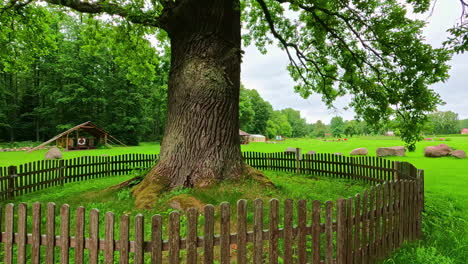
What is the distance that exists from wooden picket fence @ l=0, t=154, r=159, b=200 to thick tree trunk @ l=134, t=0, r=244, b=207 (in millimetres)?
2307

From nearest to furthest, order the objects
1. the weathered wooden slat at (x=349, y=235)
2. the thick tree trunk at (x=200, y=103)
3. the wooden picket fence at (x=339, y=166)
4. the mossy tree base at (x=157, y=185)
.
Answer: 1. the weathered wooden slat at (x=349, y=235)
2. the mossy tree base at (x=157, y=185)
3. the thick tree trunk at (x=200, y=103)
4. the wooden picket fence at (x=339, y=166)

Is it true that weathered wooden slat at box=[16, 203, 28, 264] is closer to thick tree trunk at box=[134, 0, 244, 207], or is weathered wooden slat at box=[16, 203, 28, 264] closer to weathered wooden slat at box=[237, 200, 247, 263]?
A: weathered wooden slat at box=[237, 200, 247, 263]

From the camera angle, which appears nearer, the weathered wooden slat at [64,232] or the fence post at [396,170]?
the weathered wooden slat at [64,232]

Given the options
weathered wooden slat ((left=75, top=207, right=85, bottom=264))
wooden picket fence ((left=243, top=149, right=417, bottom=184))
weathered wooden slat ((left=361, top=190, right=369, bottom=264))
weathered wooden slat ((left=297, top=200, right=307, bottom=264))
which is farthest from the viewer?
wooden picket fence ((left=243, top=149, right=417, bottom=184))

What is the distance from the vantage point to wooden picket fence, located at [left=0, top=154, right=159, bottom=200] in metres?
8.03

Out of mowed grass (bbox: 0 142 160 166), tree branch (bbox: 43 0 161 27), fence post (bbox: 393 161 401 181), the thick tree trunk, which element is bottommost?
mowed grass (bbox: 0 142 160 166)

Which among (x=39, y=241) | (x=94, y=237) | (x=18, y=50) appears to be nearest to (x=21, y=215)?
(x=39, y=241)

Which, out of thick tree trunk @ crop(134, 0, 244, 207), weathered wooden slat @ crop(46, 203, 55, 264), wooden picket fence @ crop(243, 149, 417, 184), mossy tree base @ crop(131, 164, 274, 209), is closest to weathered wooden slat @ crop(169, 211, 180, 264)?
weathered wooden slat @ crop(46, 203, 55, 264)

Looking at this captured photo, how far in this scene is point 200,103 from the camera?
20.1ft

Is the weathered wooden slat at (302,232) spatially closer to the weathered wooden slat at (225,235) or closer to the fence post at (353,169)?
the weathered wooden slat at (225,235)

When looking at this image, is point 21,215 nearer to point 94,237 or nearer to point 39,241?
point 39,241

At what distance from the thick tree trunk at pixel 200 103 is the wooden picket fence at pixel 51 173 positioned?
2.31m

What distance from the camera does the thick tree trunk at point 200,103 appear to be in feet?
19.7

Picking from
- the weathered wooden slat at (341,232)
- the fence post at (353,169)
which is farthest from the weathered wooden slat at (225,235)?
the fence post at (353,169)
